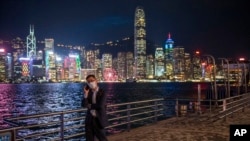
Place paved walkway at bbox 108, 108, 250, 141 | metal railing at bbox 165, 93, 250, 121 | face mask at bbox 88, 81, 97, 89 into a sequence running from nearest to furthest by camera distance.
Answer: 1. face mask at bbox 88, 81, 97, 89
2. paved walkway at bbox 108, 108, 250, 141
3. metal railing at bbox 165, 93, 250, 121

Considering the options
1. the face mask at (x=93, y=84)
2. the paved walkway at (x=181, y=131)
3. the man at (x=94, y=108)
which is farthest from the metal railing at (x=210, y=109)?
the face mask at (x=93, y=84)

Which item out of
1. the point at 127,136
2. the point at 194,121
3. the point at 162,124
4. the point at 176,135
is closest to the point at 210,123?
the point at 194,121

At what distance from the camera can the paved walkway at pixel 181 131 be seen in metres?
11.6

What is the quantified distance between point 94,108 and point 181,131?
5904 millimetres

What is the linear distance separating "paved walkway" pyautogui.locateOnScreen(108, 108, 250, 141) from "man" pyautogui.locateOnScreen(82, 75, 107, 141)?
3.36 meters

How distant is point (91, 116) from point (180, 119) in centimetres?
923

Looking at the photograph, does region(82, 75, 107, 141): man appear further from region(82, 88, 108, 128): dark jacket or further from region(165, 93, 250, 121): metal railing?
region(165, 93, 250, 121): metal railing

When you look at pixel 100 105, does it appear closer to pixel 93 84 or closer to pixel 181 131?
pixel 93 84

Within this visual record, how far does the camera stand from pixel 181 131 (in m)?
13.1

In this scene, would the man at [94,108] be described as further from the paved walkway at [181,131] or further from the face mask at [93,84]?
the paved walkway at [181,131]

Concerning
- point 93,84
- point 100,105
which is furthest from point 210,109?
point 93,84

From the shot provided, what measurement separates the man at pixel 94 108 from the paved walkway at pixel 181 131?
3.36 metres

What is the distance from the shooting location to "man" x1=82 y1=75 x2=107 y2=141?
26.2ft

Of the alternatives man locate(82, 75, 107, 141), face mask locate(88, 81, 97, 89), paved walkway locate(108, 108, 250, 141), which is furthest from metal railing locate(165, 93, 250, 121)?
face mask locate(88, 81, 97, 89)
